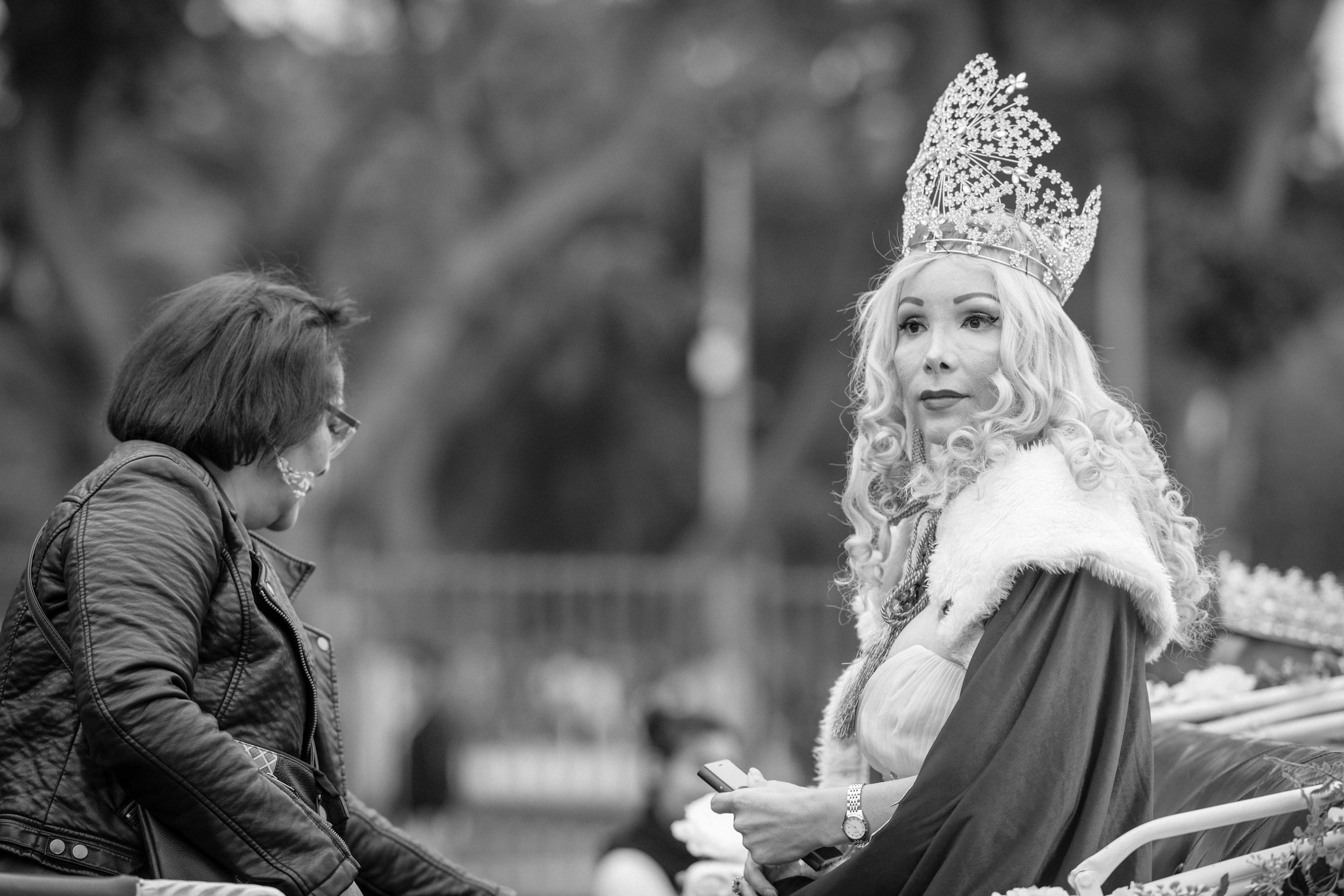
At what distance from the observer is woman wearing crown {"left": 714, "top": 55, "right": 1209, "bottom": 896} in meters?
2.33

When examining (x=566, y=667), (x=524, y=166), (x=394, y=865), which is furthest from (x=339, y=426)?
(x=524, y=166)

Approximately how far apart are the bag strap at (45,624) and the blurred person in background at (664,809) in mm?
2441

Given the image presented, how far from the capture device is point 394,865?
9.98ft

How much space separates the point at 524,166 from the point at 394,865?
36.8 ft

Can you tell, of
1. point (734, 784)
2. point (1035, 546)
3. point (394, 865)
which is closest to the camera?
point (1035, 546)

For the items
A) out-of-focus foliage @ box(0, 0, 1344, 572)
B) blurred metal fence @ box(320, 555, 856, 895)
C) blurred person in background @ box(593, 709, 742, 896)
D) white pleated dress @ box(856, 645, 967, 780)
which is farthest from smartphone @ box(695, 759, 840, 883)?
blurred metal fence @ box(320, 555, 856, 895)

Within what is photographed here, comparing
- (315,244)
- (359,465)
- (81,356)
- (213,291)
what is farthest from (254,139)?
(213,291)

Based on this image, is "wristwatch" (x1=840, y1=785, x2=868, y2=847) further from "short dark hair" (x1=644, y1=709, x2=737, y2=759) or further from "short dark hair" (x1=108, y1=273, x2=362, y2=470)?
"short dark hair" (x1=644, y1=709, x2=737, y2=759)

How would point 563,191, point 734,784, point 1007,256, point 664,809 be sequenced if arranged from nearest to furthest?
point 734,784, point 1007,256, point 664,809, point 563,191

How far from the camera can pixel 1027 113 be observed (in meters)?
2.88

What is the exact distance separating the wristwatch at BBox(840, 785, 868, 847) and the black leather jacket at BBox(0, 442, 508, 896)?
809 millimetres

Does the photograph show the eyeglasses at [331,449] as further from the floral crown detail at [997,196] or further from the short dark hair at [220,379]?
the floral crown detail at [997,196]

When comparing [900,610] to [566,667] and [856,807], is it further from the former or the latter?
[566,667]

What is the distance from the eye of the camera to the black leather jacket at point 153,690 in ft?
7.27
